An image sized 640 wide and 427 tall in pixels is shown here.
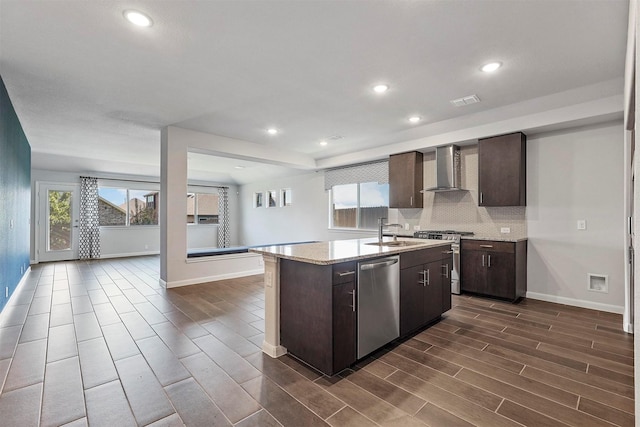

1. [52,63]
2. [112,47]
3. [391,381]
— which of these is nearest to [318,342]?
[391,381]

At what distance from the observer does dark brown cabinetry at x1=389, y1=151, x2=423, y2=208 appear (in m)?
5.23

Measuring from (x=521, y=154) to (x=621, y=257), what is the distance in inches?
65.9

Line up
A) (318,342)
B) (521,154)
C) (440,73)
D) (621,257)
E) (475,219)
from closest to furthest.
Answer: (318,342) < (440,73) < (621,257) < (521,154) < (475,219)

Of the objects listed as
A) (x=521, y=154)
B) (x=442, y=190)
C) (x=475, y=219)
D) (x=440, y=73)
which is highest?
(x=440, y=73)

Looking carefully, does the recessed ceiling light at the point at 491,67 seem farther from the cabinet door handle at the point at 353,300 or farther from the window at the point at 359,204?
the window at the point at 359,204

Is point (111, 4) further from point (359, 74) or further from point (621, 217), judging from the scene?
point (621, 217)

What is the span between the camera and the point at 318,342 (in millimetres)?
2203

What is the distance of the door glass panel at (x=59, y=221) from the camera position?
7598 millimetres

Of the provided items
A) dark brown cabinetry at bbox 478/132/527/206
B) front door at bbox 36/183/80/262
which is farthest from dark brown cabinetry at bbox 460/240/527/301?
front door at bbox 36/183/80/262

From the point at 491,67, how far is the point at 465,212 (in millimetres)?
2577

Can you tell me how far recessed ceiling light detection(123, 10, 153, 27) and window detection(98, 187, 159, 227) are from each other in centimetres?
788

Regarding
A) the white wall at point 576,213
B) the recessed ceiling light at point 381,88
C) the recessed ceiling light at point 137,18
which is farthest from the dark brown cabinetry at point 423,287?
the recessed ceiling light at point 137,18

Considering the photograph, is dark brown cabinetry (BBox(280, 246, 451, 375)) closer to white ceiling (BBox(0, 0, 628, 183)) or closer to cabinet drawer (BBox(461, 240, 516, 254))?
white ceiling (BBox(0, 0, 628, 183))

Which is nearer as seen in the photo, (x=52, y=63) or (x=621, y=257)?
(x=52, y=63)
